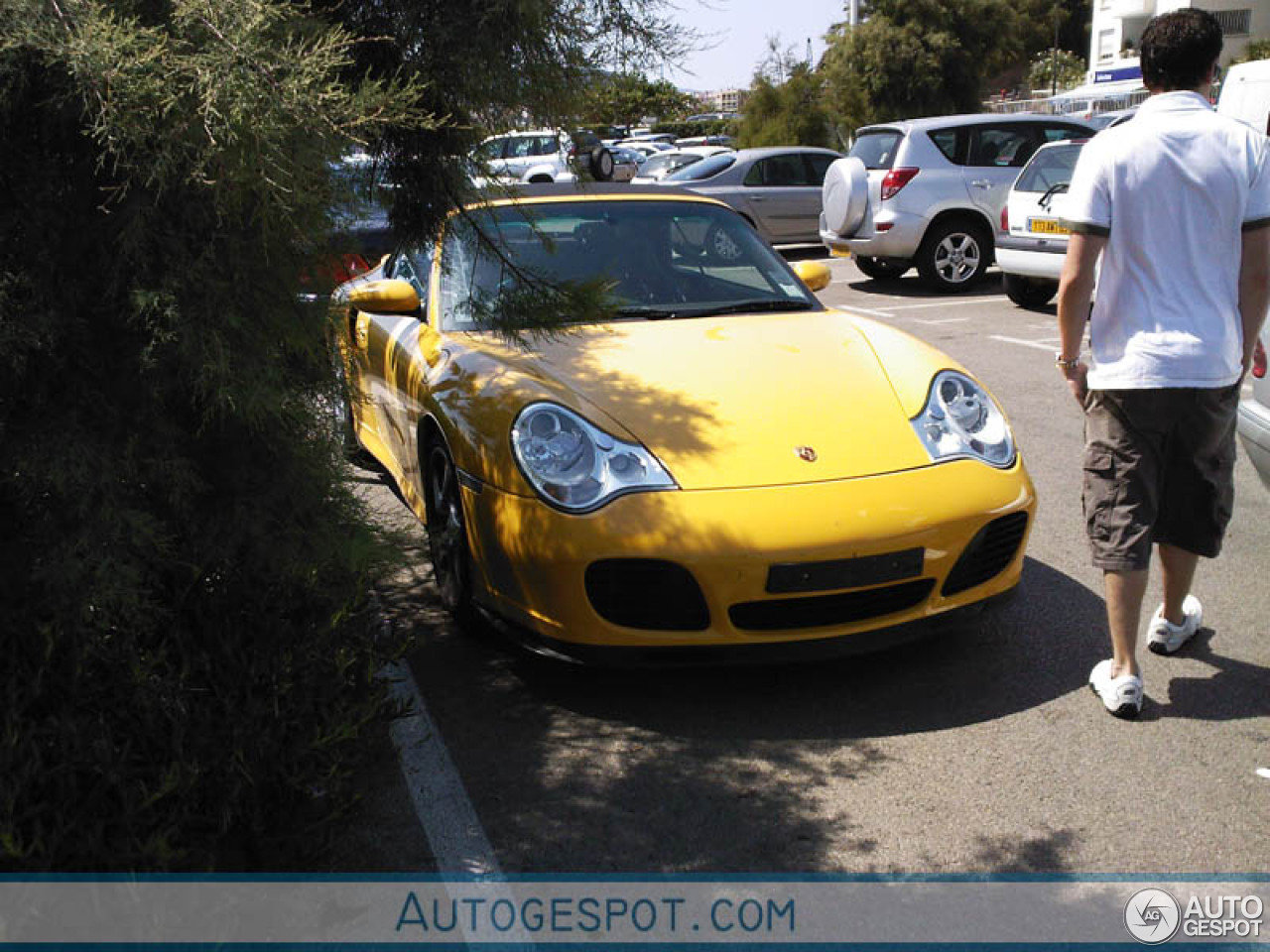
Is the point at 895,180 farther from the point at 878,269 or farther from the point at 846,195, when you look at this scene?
the point at 878,269

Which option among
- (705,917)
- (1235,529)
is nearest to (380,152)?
(705,917)

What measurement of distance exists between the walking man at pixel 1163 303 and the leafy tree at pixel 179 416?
1717 mm

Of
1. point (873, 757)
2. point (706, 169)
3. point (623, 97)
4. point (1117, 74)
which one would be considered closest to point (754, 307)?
point (623, 97)

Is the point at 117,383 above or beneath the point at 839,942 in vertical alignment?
above

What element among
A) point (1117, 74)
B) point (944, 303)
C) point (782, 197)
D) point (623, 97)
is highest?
point (623, 97)

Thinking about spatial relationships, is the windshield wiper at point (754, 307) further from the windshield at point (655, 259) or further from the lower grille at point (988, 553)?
the lower grille at point (988, 553)

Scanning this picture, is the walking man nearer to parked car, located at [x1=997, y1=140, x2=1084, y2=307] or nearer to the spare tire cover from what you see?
parked car, located at [x1=997, y1=140, x2=1084, y2=307]

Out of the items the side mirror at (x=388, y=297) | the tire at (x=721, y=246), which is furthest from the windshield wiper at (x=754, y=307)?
the side mirror at (x=388, y=297)

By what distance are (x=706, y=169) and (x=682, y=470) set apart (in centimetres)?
1439

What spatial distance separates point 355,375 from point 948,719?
199 cm

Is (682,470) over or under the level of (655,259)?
under

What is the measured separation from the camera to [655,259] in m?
5.13

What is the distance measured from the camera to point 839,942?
2705 millimetres

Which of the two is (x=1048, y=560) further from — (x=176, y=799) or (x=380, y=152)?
(x=176, y=799)
